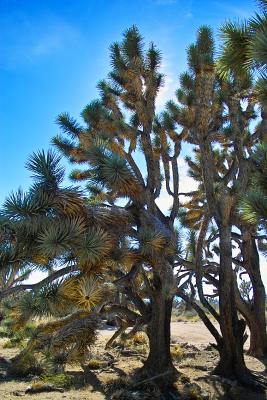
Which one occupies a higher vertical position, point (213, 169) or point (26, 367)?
point (213, 169)

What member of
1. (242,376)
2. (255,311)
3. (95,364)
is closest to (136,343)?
(255,311)

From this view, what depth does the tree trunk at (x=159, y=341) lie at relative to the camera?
365 inches

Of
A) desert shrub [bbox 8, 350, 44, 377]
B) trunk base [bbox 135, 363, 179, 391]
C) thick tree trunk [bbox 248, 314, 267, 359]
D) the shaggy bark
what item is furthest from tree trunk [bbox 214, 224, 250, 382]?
desert shrub [bbox 8, 350, 44, 377]

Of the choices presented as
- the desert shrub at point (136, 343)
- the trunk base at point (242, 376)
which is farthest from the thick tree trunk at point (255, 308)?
the trunk base at point (242, 376)

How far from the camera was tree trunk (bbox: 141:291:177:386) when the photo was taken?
365 inches

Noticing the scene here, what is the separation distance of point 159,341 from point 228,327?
4.97 ft

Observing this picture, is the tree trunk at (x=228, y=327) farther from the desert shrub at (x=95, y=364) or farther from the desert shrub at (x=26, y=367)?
the desert shrub at (x=26, y=367)

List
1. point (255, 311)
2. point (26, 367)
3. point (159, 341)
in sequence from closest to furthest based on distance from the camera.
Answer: point (159, 341) < point (26, 367) < point (255, 311)

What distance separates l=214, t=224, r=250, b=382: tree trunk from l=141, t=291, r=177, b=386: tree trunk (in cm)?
112

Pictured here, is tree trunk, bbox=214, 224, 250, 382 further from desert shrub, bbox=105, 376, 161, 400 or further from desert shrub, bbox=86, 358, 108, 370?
desert shrub, bbox=86, 358, 108, 370

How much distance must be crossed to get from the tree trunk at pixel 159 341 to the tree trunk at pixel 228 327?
1122mm

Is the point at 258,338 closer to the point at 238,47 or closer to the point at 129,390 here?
the point at 129,390

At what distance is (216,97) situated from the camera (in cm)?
1108

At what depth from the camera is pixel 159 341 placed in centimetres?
959
